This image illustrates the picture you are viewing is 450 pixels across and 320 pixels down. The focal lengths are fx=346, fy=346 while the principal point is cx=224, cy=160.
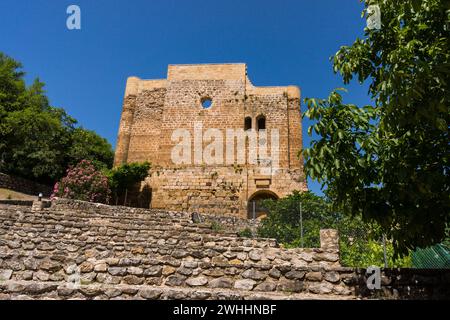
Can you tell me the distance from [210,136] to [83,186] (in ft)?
25.9

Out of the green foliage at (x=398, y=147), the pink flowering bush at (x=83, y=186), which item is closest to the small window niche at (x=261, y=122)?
the pink flowering bush at (x=83, y=186)

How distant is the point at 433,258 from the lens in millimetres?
7207

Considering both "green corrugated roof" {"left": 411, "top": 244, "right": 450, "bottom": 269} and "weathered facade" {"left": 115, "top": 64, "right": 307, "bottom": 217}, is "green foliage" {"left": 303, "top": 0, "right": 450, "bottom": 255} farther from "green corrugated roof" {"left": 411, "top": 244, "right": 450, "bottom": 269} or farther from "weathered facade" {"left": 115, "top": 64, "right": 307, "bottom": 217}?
"weathered facade" {"left": 115, "top": 64, "right": 307, "bottom": 217}

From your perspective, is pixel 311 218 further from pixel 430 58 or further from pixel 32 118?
pixel 32 118

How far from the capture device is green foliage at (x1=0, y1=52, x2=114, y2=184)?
71.3ft

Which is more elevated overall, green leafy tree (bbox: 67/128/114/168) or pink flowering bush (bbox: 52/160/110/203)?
green leafy tree (bbox: 67/128/114/168)

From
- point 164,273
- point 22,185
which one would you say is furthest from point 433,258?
point 22,185

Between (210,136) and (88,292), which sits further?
(210,136)

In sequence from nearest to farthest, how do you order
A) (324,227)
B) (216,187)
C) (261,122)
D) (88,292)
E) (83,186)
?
1. (88,292)
2. (324,227)
3. (83,186)
4. (216,187)
5. (261,122)

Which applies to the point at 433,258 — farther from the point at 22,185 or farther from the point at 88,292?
the point at 22,185

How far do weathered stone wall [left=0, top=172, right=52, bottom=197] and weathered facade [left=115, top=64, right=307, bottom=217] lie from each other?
5316mm

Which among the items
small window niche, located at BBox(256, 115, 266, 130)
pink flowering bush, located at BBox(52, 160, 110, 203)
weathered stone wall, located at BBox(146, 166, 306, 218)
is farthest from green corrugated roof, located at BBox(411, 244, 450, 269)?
pink flowering bush, located at BBox(52, 160, 110, 203)

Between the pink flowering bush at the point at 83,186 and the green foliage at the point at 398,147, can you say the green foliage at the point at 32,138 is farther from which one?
the green foliage at the point at 398,147
